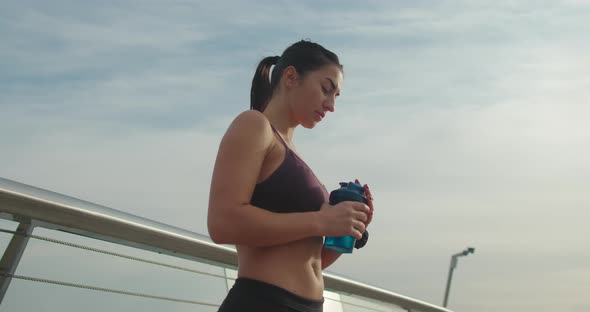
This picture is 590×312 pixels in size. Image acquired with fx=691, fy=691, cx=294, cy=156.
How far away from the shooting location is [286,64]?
2.39 m

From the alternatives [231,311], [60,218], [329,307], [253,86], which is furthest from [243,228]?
[329,307]

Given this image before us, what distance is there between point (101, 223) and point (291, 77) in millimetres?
983

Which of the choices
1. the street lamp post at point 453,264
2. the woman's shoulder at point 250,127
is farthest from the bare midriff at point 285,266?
the street lamp post at point 453,264

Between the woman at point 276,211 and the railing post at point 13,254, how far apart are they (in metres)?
0.91

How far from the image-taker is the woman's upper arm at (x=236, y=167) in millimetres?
1988

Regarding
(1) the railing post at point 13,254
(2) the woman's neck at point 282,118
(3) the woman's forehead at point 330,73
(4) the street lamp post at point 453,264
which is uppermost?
(4) the street lamp post at point 453,264

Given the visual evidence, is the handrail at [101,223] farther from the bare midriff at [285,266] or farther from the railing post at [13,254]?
the bare midriff at [285,266]

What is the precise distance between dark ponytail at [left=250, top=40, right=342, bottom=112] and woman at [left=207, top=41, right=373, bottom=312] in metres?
0.04

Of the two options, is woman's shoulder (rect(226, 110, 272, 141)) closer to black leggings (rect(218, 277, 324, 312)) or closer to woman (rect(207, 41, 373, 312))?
woman (rect(207, 41, 373, 312))

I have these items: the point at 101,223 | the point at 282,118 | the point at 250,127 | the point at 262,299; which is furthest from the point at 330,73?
the point at 101,223

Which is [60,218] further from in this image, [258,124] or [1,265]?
[258,124]

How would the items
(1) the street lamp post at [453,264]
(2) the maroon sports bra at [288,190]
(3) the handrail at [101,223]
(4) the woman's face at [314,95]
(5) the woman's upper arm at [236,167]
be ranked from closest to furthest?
1. (5) the woman's upper arm at [236,167]
2. (2) the maroon sports bra at [288,190]
3. (4) the woman's face at [314,95]
4. (3) the handrail at [101,223]
5. (1) the street lamp post at [453,264]

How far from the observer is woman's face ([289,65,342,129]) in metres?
2.29

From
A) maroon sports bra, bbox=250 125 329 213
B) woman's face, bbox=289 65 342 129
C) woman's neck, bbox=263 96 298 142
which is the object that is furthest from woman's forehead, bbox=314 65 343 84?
maroon sports bra, bbox=250 125 329 213
